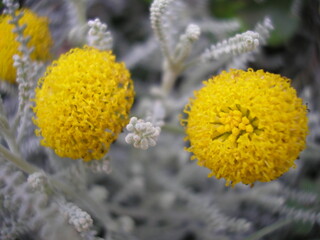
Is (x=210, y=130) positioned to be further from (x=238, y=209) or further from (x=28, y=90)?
(x=238, y=209)

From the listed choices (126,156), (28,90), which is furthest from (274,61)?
(28,90)

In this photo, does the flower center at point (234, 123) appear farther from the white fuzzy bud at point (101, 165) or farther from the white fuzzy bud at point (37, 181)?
the white fuzzy bud at point (37, 181)

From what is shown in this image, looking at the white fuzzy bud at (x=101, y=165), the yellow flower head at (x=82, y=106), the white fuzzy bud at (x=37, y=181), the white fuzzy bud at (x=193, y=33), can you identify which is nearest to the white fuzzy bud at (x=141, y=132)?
the yellow flower head at (x=82, y=106)

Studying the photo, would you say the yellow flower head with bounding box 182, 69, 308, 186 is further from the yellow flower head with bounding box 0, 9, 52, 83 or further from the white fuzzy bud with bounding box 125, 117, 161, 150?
the yellow flower head with bounding box 0, 9, 52, 83

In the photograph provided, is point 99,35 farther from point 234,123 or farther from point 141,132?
point 234,123

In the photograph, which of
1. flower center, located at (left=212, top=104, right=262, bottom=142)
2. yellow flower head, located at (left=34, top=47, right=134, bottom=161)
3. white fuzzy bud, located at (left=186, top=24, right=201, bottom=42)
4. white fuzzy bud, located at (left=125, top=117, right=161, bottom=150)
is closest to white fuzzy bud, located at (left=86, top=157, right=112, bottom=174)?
yellow flower head, located at (left=34, top=47, right=134, bottom=161)

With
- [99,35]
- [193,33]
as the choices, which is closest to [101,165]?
[99,35]
